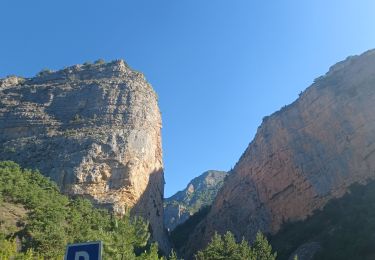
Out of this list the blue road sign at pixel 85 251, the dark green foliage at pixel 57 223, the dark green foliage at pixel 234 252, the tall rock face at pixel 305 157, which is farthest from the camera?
the tall rock face at pixel 305 157

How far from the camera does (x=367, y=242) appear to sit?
33.7m

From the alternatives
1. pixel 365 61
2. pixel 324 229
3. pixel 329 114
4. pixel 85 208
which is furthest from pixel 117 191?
pixel 365 61

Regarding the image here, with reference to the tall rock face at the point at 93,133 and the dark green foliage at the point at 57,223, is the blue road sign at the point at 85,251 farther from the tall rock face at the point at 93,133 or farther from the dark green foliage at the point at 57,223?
the tall rock face at the point at 93,133

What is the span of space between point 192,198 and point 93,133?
8011cm

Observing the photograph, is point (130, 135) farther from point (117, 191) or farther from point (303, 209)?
point (303, 209)

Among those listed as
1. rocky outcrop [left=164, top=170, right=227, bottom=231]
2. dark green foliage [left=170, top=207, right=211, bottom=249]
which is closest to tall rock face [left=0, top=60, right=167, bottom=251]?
dark green foliage [left=170, top=207, right=211, bottom=249]

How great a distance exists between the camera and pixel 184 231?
71.6m

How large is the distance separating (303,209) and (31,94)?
119 ft

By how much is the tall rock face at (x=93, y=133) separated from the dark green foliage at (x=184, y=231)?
15110mm

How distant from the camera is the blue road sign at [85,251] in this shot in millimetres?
5160

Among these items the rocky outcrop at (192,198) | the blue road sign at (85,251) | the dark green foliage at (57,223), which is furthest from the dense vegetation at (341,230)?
the rocky outcrop at (192,198)

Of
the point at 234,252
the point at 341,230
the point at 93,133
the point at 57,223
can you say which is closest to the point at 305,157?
the point at 341,230

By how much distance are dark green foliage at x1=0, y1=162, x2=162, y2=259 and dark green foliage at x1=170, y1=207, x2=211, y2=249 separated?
32.1 meters

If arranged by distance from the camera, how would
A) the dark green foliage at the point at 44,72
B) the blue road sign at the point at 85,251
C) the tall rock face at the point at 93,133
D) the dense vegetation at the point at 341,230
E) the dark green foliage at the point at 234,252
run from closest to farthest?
the blue road sign at the point at 85,251
the dark green foliage at the point at 234,252
the dense vegetation at the point at 341,230
the tall rock face at the point at 93,133
the dark green foliage at the point at 44,72
